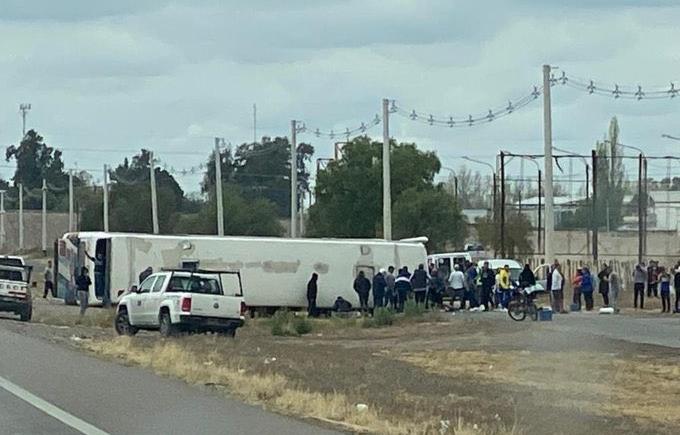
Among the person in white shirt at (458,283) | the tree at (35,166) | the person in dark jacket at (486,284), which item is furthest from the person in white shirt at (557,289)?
the tree at (35,166)

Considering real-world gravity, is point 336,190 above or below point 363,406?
above

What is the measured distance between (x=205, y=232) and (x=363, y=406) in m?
82.1

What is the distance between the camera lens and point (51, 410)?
16.8m

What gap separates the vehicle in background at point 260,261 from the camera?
158 ft

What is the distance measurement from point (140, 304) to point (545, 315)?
12.5 meters

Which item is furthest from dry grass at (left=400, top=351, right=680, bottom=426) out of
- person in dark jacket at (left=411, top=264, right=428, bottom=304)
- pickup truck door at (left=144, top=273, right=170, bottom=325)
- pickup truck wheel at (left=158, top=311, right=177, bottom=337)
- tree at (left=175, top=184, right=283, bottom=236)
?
tree at (left=175, top=184, right=283, bottom=236)

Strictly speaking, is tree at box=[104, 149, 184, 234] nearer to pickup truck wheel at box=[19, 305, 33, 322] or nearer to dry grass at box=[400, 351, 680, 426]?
pickup truck wheel at box=[19, 305, 33, 322]

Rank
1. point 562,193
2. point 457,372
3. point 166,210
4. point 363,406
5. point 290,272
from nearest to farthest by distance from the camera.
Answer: point 363,406, point 457,372, point 290,272, point 166,210, point 562,193

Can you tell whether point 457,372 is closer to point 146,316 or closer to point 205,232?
point 146,316

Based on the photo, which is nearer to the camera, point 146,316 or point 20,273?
point 146,316

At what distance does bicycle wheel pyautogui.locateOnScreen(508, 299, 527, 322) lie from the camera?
41.2 meters

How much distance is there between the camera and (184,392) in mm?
19281

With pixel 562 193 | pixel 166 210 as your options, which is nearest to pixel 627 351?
pixel 166 210

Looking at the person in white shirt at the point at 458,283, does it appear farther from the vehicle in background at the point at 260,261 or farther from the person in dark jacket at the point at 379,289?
the vehicle in background at the point at 260,261
